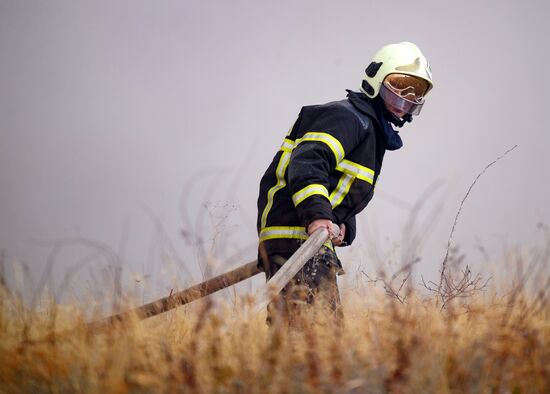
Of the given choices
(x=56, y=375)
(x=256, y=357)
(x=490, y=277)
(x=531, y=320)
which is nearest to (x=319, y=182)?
(x=490, y=277)

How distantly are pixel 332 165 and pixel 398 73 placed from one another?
101cm

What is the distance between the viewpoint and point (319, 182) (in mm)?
4613

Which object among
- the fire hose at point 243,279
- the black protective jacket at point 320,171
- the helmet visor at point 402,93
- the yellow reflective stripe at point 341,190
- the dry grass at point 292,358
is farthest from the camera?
the helmet visor at point 402,93

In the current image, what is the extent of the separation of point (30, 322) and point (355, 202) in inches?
92.5

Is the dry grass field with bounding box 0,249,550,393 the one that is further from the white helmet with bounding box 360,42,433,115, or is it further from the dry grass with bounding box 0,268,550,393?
the white helmet with bounding box 360,42,433,115

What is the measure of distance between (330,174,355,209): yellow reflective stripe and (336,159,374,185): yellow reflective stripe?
0.13ft

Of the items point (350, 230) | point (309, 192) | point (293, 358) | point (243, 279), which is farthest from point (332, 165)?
point (293, 358)

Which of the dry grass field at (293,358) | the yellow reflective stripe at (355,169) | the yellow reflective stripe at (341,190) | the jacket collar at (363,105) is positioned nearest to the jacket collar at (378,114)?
the jacket collar at (363,105)

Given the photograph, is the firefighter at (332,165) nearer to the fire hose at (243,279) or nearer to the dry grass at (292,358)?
the fire hose at (243,279)

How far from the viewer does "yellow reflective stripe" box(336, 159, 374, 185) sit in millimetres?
4922

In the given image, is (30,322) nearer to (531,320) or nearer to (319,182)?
(319,182)

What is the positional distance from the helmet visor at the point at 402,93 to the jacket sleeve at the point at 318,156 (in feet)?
1.52

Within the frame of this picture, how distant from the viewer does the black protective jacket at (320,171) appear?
4.63 metres

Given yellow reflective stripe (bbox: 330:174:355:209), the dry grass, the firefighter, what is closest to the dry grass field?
the dry grass
